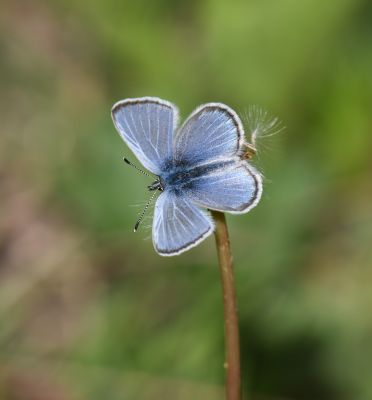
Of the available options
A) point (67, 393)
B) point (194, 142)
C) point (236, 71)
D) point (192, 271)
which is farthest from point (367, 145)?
point (194, 142)

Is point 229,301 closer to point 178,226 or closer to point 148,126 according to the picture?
point 178,226

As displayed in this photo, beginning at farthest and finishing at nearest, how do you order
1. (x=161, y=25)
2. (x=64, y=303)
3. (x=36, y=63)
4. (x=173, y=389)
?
1. (x=36, y=63)
2. (x=161, y=25)
3. (x=64, y=303)
4. (x=173, y=389)

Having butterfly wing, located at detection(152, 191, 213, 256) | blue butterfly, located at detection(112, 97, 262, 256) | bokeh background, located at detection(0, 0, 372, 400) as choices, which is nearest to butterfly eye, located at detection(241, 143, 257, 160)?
blue butterfly, located at detection(112, 97, 262, 256)

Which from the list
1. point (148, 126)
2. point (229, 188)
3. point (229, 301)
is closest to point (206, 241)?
point (148, 126)

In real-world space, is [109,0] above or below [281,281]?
above

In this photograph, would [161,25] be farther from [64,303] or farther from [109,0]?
[64,303]

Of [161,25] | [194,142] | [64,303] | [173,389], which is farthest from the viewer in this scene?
[161,25]

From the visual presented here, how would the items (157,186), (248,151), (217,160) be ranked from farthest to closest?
(157,186) → (217,160) → (248,151)
